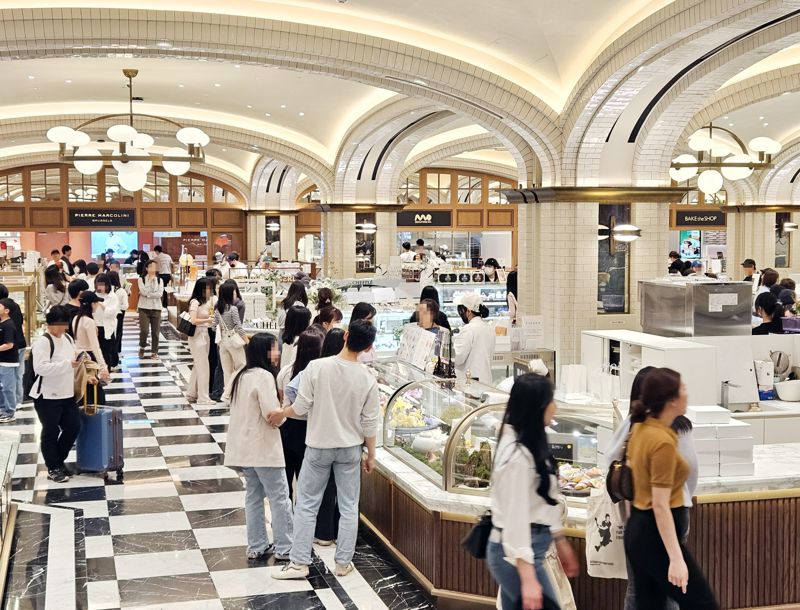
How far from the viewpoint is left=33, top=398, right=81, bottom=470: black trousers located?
7098 mm

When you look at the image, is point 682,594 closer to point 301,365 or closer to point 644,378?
point 644,378

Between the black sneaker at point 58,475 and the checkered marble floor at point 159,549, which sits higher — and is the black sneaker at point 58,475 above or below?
above

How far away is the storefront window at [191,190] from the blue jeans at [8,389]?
18787mm

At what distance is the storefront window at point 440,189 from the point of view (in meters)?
27.6

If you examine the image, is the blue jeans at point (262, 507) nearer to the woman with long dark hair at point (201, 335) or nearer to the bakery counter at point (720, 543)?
the bakery counter at point (720, 543)

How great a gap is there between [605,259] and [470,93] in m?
2.53

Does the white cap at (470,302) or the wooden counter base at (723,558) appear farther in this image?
the white cap at (470,302)

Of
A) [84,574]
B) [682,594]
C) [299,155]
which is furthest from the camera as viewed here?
[299,155]

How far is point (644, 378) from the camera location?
362 cm

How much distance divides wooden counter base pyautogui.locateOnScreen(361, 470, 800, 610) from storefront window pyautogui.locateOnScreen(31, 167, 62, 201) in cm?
2401

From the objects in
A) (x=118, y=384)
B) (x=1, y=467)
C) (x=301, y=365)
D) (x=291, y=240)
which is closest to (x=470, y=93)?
(x=118, y=384)

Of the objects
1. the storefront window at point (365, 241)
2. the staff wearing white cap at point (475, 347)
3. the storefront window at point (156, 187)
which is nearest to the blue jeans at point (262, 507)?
the staff wearing white cap at point (475, 347)

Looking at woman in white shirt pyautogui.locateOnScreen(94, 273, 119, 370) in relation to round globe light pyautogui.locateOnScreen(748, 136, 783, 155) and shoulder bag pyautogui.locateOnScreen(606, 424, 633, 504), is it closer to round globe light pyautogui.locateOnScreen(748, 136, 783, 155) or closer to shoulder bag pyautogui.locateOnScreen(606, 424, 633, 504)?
round globe light pyautogui.locateOnScreen(748, 136, 783, 155)

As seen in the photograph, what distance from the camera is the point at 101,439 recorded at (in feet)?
24.2
